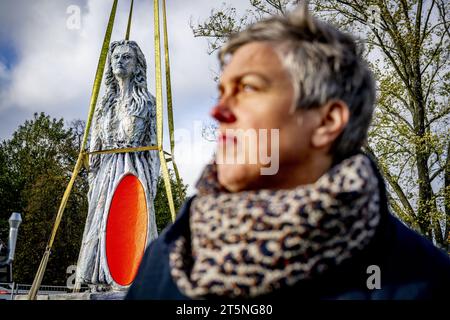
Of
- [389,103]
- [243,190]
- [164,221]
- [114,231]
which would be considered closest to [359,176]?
[243,190]

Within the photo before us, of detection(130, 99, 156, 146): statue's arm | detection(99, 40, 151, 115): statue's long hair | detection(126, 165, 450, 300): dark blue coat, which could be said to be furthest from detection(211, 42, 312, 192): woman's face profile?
detection(99, 40, 151, 115): statue's long hair

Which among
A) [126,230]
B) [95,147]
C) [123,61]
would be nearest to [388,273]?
[126,230]

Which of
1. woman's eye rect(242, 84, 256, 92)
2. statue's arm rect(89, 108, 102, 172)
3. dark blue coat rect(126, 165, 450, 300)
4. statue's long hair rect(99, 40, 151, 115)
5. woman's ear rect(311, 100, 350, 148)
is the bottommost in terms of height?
dark blue coat rect(126, 165, 450, 300)

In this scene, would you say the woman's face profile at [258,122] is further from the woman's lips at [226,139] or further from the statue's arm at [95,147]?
the statue's arm at [95,147]

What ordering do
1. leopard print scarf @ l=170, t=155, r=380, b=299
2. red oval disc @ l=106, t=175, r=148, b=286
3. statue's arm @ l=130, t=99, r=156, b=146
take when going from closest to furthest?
1. leopard print scarf @ l=170, t=155, r=380, b=299
2. red oval disc @ l=106, t=175, r=148, b=286
3. statue's arm @ l=130, t=99, r=156, b=146

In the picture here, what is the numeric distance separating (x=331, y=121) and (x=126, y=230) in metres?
5.46

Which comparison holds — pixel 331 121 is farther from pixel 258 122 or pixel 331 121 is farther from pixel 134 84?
pixel 134 84

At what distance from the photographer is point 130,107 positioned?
254 inches

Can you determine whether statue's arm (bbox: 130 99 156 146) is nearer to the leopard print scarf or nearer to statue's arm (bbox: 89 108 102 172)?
statue's arm (bbox: 89 108 102 172)

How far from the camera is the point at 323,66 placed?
0.96 meters

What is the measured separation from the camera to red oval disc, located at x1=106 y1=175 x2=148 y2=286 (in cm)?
597

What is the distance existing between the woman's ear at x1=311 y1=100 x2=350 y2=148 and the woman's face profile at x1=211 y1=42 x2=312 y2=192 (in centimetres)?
3
